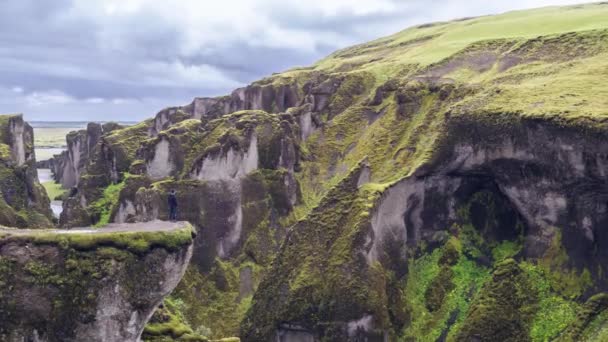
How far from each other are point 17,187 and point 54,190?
169 feet

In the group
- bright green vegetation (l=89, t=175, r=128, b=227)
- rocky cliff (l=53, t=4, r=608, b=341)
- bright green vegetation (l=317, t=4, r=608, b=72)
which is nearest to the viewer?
rocky cliff (l=53, t=4, r=608, b=341)

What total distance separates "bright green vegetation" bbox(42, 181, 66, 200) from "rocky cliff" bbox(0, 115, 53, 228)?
105ft

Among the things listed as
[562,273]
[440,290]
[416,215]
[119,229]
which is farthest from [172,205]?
[562,273]

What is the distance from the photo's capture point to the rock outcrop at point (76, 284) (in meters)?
24.6

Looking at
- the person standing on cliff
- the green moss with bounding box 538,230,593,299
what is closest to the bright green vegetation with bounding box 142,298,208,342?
the person standing on cliff

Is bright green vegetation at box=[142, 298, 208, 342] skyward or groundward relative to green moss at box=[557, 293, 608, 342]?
skyward

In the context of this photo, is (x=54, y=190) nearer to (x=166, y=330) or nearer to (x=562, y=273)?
(x=166, y=330)

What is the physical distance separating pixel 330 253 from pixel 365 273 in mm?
2634

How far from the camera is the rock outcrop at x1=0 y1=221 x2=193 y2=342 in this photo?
2456 cm

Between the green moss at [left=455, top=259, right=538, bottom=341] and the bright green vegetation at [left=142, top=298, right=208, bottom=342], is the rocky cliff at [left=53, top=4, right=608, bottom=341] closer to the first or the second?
the green moss at [left=455, top=259, right=538, bottom=341]

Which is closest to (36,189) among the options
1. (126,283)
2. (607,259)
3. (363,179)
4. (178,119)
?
(178,119)

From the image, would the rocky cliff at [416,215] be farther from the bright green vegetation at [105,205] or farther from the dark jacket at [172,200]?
the bright green vegetation at [105,205]

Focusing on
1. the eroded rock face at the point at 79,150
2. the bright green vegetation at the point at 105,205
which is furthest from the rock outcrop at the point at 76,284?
the eroded rock face at the point at 79,150

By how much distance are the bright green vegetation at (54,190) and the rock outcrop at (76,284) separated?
92810mm
